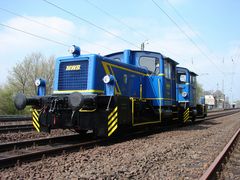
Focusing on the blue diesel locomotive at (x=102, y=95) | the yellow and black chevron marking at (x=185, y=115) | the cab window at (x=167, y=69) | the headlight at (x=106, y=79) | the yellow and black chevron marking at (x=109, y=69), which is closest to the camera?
the blue diesel locomotive at (x=102, y=95)

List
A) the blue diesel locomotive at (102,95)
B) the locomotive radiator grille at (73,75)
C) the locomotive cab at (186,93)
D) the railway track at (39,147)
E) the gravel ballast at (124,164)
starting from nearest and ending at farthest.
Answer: the gravel ballast at (124,164), the railway track at (39,147), the blue diesel locomotive at (102,95), the locomotive radiator grille at (73,75), the locomotive cab at (186,93)

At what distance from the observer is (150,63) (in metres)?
11.9

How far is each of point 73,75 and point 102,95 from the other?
137 cm

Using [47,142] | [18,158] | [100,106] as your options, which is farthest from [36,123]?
[18,158]

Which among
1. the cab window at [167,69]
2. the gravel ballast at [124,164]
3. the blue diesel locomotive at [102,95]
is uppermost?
the cab window at [167,69]

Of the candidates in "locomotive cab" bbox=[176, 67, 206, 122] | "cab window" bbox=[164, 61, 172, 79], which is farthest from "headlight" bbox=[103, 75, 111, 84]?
"locomotive cab" bbox=[176, 67, 206, 122]

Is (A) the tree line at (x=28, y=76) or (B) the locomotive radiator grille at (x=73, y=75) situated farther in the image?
(A) the tree line at (x=28, y=76)

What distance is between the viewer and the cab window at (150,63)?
38.6 ft

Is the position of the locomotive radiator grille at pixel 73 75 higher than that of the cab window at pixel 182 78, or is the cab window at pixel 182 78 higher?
the cab window at pixel 182 78

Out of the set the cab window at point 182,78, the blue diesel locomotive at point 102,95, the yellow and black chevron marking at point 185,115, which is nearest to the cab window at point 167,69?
the blue diesel locomotive at point 102,95

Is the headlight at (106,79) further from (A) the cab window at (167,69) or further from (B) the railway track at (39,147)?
(A) the cab window at (167,69)

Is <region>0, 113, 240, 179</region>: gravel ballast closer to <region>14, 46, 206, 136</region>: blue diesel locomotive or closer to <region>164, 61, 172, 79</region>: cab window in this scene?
<region>14, 46, 206, 136</region>: blue diesel locomotive

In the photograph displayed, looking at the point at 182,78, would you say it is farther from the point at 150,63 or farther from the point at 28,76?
the point at 28,76

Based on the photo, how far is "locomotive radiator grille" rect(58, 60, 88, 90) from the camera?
856 centimetres
